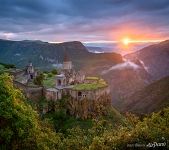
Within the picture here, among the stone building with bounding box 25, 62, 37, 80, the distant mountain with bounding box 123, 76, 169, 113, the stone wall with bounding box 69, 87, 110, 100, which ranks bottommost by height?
the distant mountain with bounding box 123, 76, 169, 113

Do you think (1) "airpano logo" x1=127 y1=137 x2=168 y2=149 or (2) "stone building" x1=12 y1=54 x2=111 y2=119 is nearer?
(1) "airpano logo" x1=127 y1=137 x2=168 y2=149

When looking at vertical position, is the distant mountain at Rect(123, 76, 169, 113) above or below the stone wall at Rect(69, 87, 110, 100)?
below

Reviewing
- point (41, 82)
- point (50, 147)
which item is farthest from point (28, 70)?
point (50, 147)

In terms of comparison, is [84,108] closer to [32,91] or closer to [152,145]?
[32,91]

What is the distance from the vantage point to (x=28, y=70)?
84125mm

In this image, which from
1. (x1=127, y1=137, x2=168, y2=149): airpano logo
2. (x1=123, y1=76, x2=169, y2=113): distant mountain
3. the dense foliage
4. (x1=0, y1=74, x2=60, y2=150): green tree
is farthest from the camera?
(x1=123, y1=76, x2=169, y2=113): distant mountain

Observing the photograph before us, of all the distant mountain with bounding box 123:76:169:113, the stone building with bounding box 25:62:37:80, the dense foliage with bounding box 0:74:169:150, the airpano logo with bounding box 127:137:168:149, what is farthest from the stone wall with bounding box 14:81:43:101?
the distant mountain with bounding box 123:76:169:113

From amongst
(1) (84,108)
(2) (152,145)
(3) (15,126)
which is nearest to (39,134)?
(3) (15,126)

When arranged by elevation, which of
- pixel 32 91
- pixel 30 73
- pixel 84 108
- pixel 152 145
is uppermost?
pixel 152 145

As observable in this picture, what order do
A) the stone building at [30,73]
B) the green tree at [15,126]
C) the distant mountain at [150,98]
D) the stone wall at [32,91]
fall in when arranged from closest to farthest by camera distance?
1. the green tree at [15,126]
2. the stone wall at [32,91]
3. the stone building at [30,73]
4. the distant mountain at [150,98]

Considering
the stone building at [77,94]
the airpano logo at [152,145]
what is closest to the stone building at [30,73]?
the stone building at [77,94]

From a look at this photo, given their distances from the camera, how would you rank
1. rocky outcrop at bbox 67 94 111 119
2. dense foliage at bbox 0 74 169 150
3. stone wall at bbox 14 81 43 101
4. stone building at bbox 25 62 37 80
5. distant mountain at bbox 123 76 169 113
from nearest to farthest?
dense foliage at bbox 0 74 169 150, stone wall at bbox 14 81 43 101, rocky outcrop at bbox 67 94 111 119, stone building at bbox 25 62 37 80, distant mountain at bbox 123 76 169 113

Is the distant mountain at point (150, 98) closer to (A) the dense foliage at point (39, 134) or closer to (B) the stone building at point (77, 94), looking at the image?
(B) the stone building at point (77, 94)

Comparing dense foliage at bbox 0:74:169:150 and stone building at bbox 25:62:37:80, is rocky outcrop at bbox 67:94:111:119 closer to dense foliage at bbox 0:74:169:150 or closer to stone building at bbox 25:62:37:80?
stone building at bbox 25:62:37:80
